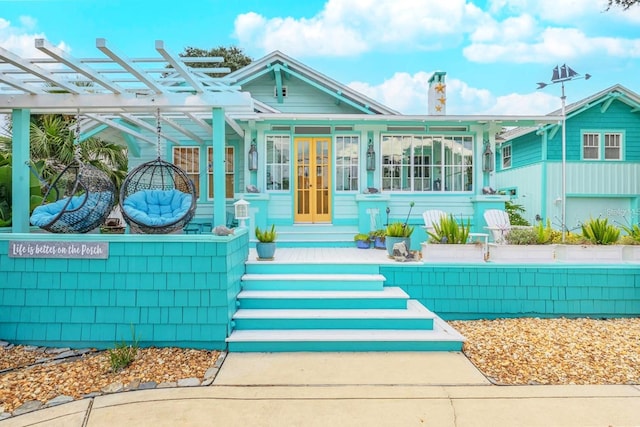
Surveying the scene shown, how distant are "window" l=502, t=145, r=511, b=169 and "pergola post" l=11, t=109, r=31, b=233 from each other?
46.1 feet

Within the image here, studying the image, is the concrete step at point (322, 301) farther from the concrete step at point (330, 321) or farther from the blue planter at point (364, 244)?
the blue planter at point (364, 244)

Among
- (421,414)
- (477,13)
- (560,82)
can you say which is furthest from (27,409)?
(477,13)

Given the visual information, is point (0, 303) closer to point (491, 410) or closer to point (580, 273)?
point (491, 410)

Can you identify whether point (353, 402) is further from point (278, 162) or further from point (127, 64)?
point (278, 162)

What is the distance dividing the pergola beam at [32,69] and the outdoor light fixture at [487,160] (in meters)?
7.30

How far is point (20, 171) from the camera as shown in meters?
4.65

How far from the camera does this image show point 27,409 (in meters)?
2.75

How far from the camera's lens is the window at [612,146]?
1174 cm

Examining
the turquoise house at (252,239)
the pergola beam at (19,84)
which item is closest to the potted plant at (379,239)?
the turquoise house at (252,239)

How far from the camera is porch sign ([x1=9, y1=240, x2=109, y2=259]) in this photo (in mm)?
3789

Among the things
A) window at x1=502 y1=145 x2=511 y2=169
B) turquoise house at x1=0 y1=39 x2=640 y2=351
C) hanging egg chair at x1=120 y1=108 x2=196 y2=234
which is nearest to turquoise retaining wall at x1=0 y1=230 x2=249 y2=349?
turquoise house at x1=0 y1=39 x2=640 y2=351

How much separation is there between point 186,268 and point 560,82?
34.9ft

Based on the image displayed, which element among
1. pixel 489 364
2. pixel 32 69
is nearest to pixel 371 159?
pixel 489 364

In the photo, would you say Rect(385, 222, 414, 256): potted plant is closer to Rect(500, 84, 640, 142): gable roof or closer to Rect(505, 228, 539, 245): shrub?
Rect(505, 228, 539, 245): shrub
